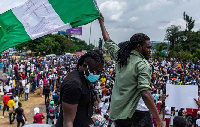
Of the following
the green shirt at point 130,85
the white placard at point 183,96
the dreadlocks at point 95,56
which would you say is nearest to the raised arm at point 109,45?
the green shirt at point 130,85

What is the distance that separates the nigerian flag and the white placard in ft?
12.1

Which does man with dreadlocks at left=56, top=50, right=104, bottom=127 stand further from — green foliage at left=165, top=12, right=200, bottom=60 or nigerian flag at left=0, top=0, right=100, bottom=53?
green foliage at left=165, top=12, right=200, bottom=60

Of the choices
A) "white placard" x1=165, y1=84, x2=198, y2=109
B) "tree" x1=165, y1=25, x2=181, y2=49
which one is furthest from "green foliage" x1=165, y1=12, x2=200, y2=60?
"white placard" x1=165, y1=84, x2=198, y2=109

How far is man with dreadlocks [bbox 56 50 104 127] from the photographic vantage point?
2.11 metres

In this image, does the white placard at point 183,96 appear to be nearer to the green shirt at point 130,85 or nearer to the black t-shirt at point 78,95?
the green shirt at point 130,85

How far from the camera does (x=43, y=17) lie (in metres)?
3.43

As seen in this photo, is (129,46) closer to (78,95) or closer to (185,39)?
(78,95)

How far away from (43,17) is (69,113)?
5.60 feet

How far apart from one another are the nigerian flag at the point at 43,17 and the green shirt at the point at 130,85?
3.68ft

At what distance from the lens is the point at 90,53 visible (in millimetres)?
2346

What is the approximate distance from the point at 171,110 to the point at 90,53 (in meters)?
7.67

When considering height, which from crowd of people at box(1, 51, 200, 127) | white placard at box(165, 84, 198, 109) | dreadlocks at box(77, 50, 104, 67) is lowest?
crowd of people at box(1, 51, 200, 127)

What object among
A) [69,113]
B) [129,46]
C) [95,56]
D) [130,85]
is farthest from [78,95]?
[129,46]

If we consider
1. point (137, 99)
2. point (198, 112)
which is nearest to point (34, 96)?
point (198, 112)
